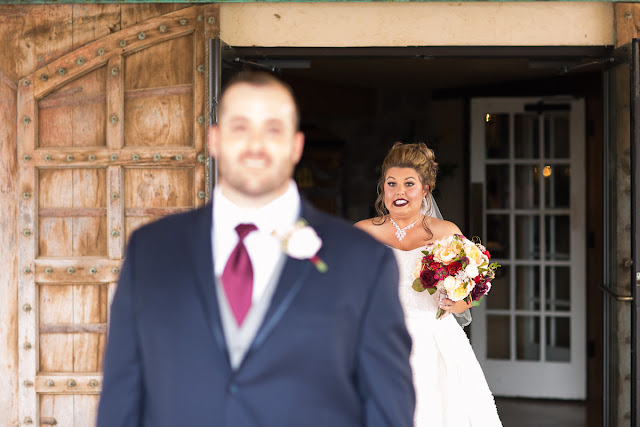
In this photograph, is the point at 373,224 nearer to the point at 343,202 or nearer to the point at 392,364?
the point at 392,364

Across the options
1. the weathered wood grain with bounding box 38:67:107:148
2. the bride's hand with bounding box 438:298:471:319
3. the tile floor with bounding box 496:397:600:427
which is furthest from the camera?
the tile floor with bounding box 496:397:600:427

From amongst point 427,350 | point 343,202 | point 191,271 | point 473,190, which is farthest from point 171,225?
point 343,202

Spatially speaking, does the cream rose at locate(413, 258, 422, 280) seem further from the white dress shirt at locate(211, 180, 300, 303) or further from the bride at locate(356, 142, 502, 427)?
the white dress shirt at locate(211, 180, 300, 303)

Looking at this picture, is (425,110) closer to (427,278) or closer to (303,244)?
(427,278)

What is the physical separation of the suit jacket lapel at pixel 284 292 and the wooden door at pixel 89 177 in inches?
108

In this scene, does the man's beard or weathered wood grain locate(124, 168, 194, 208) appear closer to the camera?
the man's beard

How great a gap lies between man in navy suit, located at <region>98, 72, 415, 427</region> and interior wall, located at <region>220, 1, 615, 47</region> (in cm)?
288

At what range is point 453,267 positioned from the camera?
3951 millimetres

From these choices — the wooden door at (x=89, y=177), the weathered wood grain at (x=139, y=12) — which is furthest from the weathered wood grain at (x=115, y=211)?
the weathered wood grain at (x=139, y=12)

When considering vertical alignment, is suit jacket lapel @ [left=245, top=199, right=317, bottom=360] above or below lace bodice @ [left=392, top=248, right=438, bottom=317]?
above

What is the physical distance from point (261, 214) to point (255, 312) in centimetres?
21

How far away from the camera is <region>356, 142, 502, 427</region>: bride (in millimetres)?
4043

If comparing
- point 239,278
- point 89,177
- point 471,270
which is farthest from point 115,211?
point 239,278

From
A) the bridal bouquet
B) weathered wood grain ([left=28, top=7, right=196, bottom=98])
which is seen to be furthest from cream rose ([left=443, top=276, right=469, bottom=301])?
weathered wood grain ([left=28, top=7, right=196, bottom=98])
